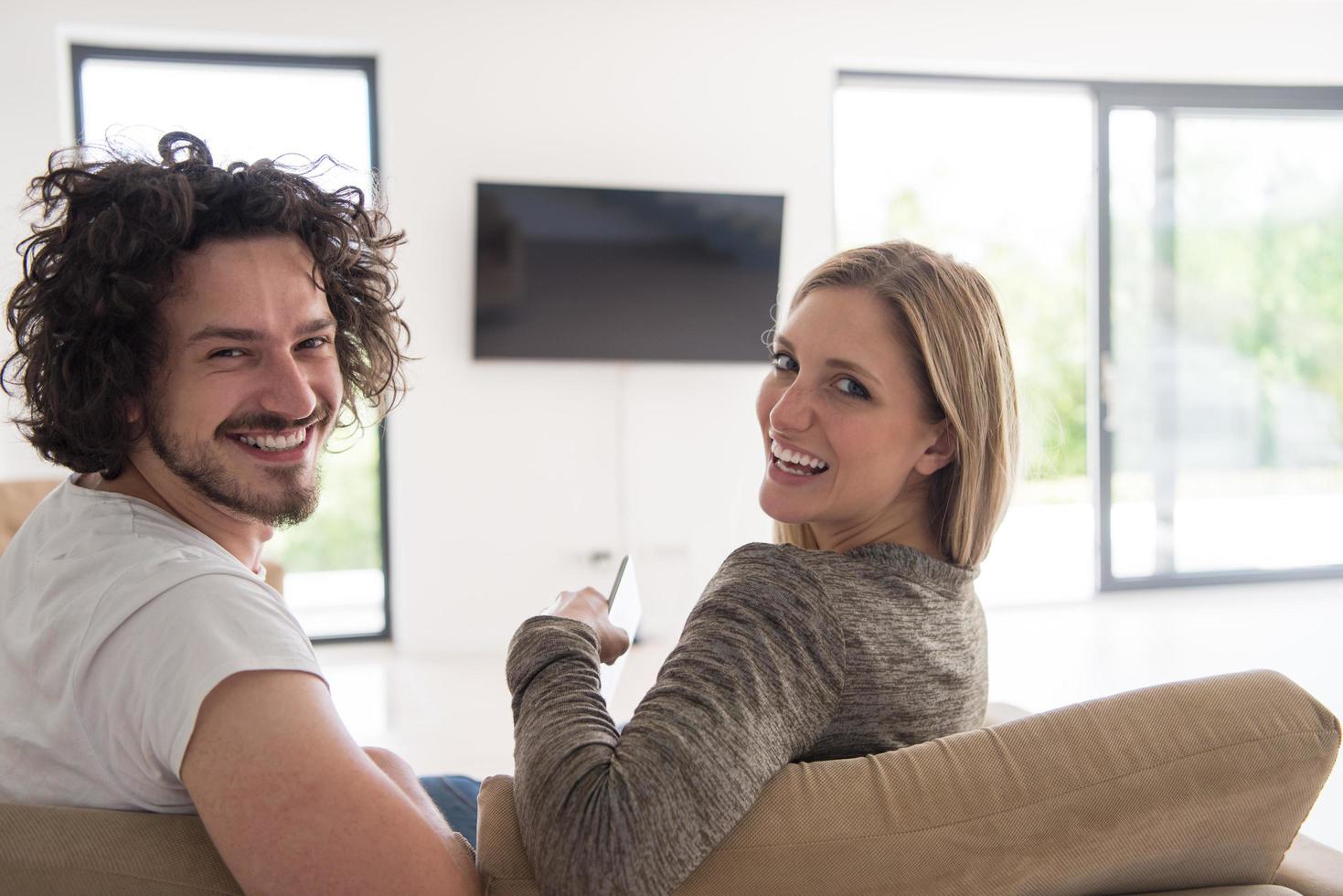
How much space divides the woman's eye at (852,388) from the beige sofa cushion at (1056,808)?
1.48 feet

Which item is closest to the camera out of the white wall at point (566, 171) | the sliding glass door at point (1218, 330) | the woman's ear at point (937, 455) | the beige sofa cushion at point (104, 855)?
the beige sofa cushion at point (104, 855)

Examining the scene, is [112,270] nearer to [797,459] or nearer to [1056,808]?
[797,459]

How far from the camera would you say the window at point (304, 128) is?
478cm

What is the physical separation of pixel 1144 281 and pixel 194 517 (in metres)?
5.55

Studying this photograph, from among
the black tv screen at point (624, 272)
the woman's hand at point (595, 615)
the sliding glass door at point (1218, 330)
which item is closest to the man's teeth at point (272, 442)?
the woman's hand at point (595, 615)

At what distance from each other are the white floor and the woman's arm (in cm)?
244

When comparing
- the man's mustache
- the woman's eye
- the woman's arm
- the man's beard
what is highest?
the woman's eye

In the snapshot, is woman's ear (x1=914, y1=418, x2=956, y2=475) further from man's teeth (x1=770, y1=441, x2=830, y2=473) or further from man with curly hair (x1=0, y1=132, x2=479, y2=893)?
man with curly hair (x1=0, y1=132, x2=479, y2=893)

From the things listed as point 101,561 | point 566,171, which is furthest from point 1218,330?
point 101,561

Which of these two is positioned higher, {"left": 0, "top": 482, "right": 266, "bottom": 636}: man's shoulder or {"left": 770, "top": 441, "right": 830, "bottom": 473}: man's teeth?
{"left": 770, "top": 441, "right": 830, "bottom": 473}: man's teeth

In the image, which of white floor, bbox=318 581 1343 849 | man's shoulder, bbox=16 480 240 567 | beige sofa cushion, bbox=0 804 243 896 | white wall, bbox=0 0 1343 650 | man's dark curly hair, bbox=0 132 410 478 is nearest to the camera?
beige sofa cushion, bbox=0 804 243 896

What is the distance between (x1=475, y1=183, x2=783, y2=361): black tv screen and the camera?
479cm

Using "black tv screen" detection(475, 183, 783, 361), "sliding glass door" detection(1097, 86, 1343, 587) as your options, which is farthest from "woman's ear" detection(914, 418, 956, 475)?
"sliding glass door" detection(1097, 86, 1343, 587)

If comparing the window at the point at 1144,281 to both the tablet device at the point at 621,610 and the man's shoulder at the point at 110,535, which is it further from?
the man's shoulder at the point at 110,535
